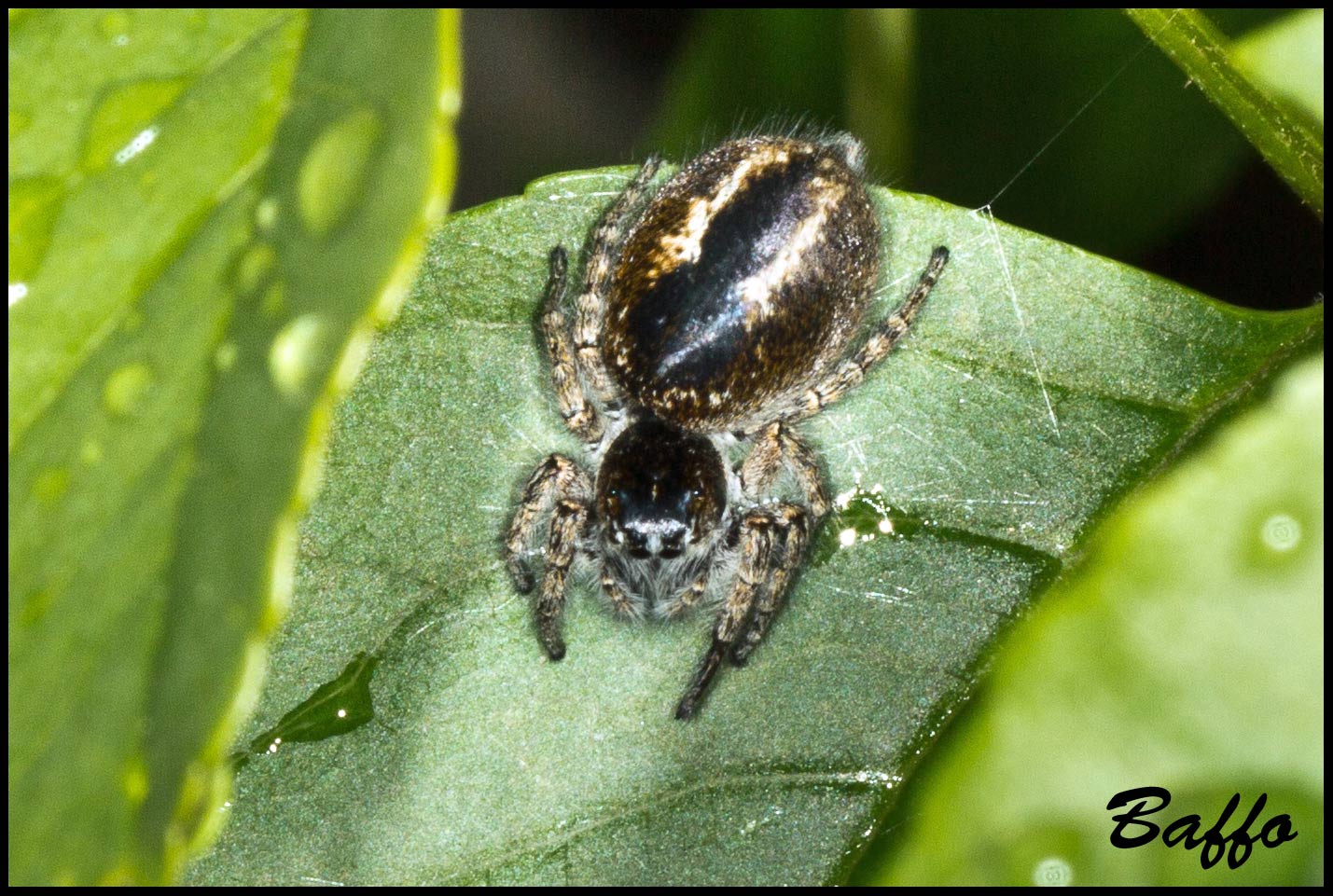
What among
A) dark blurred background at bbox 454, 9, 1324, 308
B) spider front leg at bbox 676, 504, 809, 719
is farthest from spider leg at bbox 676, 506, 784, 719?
dark blurred background at bbox 454, 9, 1324, 308

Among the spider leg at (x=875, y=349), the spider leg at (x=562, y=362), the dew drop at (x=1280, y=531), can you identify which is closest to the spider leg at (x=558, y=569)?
the spider leg at (x=562, y=362)

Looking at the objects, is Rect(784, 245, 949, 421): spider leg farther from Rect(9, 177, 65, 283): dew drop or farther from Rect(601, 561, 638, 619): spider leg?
Rect(9, 177, 65, 283): dew drop

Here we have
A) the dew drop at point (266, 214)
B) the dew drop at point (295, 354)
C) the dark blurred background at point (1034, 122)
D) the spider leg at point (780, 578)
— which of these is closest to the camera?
the dew drop at point (295, 354)

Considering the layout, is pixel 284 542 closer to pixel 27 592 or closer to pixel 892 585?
pixel 27 592

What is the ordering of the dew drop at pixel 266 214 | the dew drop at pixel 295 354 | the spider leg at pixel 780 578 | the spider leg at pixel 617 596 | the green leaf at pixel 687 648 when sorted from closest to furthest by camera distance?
1. the dew drop at pixel 295 354
2. the dew drop at pixel 266 214
3. the green leaf at pixel 687 648
4. the spider leg at pixel 780 578
5. the spider leg at pixel 617 596

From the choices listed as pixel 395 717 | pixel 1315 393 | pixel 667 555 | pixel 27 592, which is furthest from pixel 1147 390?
pixel 27 592

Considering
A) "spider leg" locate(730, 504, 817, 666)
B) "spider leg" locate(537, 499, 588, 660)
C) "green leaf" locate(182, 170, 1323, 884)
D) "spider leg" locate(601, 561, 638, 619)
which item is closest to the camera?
"green leaf" locate(182, 170, 1323, 884)

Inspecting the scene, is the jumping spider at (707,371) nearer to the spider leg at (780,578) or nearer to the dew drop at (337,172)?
the spider leg at (780,578)
